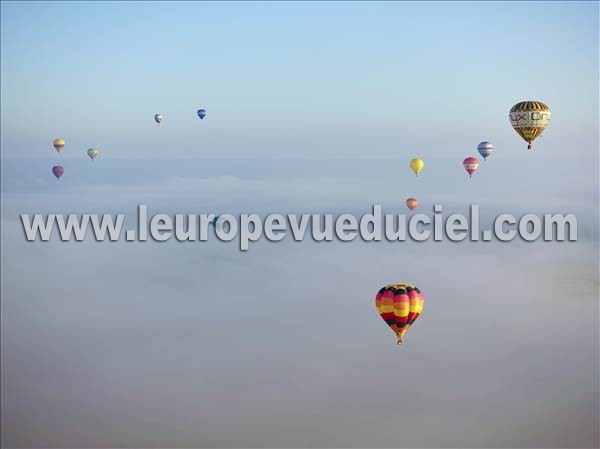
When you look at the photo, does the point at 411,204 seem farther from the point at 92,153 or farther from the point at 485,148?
the point at 92,153

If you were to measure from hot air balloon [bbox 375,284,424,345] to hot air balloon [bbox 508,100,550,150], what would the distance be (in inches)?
534

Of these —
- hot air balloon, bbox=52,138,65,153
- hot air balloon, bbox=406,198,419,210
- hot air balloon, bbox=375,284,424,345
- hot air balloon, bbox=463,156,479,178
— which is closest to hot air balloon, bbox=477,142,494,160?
hot air balloon, bbox=463,156,479,178

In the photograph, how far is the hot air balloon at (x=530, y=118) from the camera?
47.7 m

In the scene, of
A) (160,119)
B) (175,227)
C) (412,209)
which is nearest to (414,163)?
(412,209)

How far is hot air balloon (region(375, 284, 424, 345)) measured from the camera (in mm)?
37812

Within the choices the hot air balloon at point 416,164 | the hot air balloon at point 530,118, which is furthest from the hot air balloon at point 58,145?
the hot air balloon at point 530,118

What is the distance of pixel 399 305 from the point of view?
124ft

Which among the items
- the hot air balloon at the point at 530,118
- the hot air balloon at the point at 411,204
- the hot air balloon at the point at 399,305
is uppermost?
the hot air balloon at the point at 530,118

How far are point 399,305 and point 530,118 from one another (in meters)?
14.9

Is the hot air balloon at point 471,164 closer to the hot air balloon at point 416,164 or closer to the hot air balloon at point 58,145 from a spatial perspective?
the hot air balloon at point 416,164

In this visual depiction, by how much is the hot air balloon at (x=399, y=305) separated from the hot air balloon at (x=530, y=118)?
13561 millimetres

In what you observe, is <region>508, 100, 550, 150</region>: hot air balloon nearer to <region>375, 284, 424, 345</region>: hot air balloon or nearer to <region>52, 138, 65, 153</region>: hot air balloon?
<region>375, 284, 424, 345</region>: hot air balloon

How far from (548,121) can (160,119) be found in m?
37.9

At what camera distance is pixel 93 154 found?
7488cm
